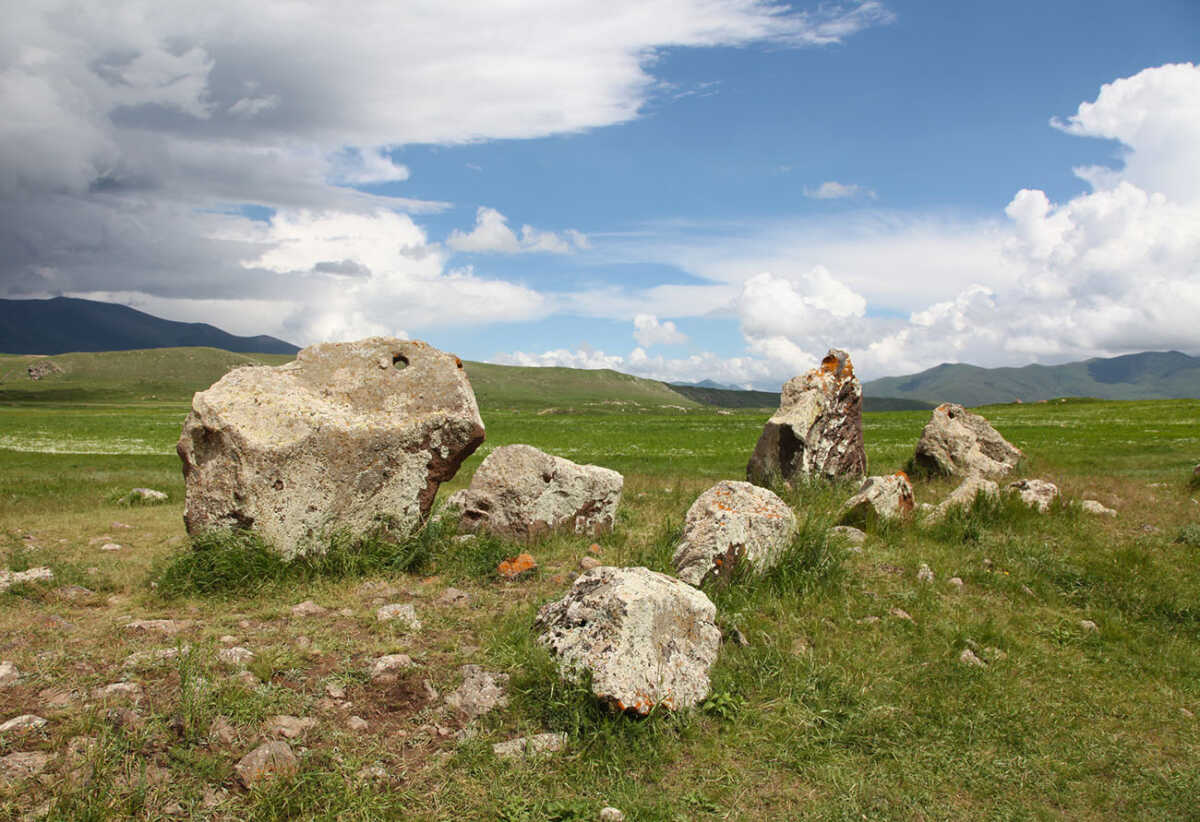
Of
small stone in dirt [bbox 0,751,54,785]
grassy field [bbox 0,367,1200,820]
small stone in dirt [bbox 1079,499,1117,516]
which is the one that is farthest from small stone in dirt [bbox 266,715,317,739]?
small stone in dirt [bbox 1079,499,1117,516]

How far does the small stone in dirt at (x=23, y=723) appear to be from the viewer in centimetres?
521

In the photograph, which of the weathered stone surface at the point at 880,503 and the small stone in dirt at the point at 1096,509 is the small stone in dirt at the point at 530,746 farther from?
the small stone in dirt at the point at 1096,509

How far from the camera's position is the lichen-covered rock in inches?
235

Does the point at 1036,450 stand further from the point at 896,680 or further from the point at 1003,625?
the point at 896,680

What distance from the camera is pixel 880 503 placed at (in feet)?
40.9

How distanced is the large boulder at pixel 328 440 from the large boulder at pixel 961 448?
1445cm

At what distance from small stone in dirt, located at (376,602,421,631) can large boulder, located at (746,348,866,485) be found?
37.7 ft

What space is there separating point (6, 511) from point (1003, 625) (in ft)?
66.8

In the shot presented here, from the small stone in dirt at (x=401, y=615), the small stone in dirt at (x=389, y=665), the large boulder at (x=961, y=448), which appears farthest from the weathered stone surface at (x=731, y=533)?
the large boulder at (x=961, y=448)

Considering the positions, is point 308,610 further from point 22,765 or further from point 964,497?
point 964,497

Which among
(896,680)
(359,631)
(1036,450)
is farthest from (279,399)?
(1036,450)

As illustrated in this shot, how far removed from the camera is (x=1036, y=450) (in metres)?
30.1

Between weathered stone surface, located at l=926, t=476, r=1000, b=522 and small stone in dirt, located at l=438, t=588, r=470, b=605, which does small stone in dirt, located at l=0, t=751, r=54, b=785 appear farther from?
weathered stone surface, located at l=926, t=476, r=1000, b=522

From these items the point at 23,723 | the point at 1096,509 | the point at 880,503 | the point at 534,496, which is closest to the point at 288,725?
the point at 23,723
